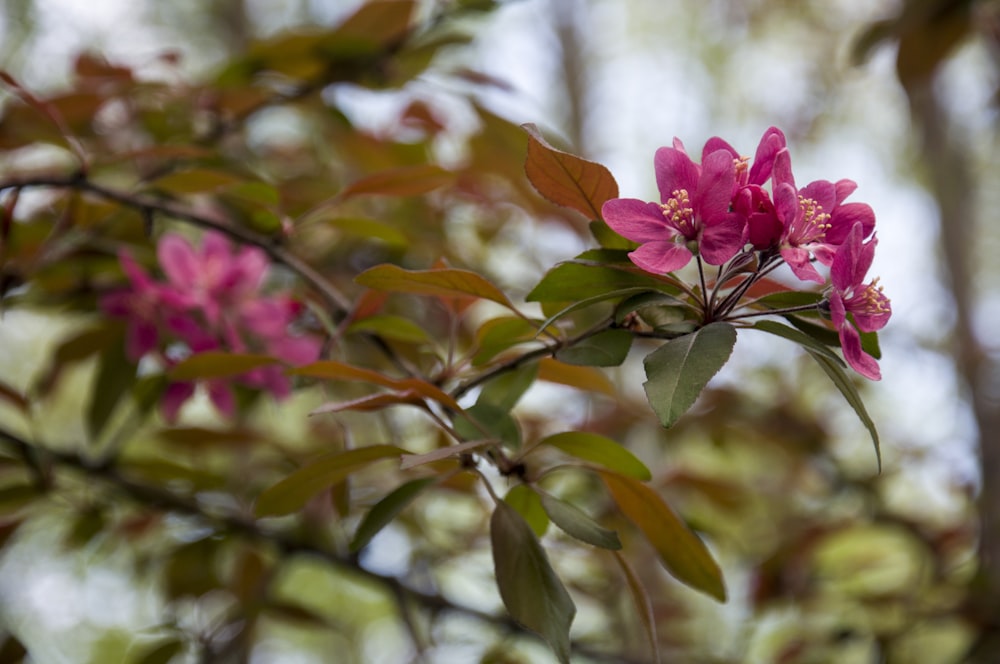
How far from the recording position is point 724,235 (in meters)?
0.56

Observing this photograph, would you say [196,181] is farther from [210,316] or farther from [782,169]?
[782,169]

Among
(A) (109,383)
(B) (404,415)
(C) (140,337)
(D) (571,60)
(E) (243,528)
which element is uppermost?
(D) (571,60)

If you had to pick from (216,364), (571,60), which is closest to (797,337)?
(216,364)

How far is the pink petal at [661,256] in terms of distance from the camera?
1.81 feet

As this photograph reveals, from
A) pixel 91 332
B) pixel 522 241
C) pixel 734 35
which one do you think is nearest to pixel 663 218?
pixel 91 332

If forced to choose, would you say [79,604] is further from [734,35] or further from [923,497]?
[734,35]

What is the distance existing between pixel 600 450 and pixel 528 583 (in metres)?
0.12

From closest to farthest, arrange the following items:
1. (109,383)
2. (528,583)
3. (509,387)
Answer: (528,583) < (509,387) < (109,383)

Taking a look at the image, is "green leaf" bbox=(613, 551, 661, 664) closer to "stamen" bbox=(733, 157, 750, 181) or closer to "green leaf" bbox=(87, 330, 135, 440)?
"stamen" bbox=(733, 157, 750, 181)

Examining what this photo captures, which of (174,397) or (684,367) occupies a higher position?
(684,367)

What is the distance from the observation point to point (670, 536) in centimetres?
71

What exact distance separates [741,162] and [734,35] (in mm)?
3505

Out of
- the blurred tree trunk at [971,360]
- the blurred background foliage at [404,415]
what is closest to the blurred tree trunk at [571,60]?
the blurred background foliage at [404,415]

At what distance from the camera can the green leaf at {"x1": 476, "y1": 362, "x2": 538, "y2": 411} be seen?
27.9 inches
